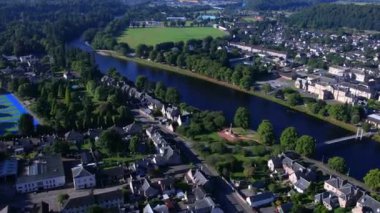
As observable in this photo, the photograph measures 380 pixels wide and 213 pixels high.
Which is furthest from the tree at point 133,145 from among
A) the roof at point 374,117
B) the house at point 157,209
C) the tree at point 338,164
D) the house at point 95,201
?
the roof at point 374,117

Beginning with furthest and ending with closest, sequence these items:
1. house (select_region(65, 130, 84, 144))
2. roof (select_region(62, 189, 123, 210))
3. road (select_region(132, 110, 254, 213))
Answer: house (select_region(65, 130, 84, 144))
road (select_region(132, 110, 254, 213))
roof (select_region(62, 189, 123, 210))

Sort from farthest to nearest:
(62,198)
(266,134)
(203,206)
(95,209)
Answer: (266,134), (62,198), (203,206), (95,209)

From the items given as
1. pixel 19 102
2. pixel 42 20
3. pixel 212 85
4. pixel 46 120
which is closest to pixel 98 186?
pixel 46 120

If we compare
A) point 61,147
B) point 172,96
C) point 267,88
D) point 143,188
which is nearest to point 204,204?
point 143,188

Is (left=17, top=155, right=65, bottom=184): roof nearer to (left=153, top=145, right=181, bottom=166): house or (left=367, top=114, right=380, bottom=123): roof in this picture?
(left=153, top=145, right=181, bottom=166): house

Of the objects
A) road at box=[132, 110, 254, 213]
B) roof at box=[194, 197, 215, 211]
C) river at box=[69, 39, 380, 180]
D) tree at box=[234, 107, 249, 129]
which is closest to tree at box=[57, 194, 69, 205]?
roof at box=[194, 197, 215, 211]

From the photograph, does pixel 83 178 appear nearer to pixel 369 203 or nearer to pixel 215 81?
pixel 369 203
